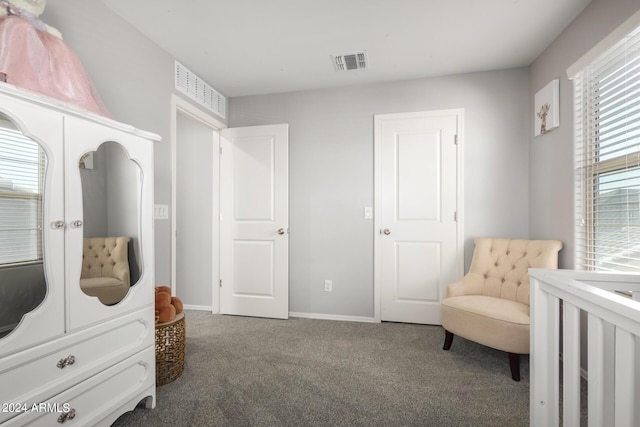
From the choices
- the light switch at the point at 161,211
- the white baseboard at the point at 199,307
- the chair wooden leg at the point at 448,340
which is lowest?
the white baseboard at the point at 199,307

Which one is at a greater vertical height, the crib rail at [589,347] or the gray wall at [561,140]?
the gray wall at [561,140]

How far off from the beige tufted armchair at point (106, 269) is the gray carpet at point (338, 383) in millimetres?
Answer: 688

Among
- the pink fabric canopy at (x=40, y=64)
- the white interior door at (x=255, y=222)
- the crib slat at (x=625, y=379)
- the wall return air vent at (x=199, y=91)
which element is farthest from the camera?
the white interior door at (x=255, y=222)

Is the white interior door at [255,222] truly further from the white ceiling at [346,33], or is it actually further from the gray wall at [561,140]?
the gray wall at [561,140]

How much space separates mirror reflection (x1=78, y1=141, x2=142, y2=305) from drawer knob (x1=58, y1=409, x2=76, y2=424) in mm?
418

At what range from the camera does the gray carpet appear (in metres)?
1.57

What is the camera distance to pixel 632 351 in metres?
0.72

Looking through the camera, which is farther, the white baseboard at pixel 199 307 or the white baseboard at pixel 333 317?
the white baseboard at pixel 199 307

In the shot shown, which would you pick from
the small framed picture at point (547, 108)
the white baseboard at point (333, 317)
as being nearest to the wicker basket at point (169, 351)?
the white baseboard at point (333, 317)

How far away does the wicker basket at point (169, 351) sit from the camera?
1.84 m

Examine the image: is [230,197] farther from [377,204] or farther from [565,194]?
[565,194]

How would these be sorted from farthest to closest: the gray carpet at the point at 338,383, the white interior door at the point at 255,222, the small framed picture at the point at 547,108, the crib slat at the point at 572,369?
the white interior door at the point at 255,222, the small framed picture at the point at 547,108, the gray carpet at the point at 338,383, the crib slat at the point at 572,369

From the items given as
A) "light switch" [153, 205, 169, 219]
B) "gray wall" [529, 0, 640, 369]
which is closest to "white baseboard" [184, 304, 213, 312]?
"light switch" [153, 205, 169, 219]

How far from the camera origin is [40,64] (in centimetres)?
131
